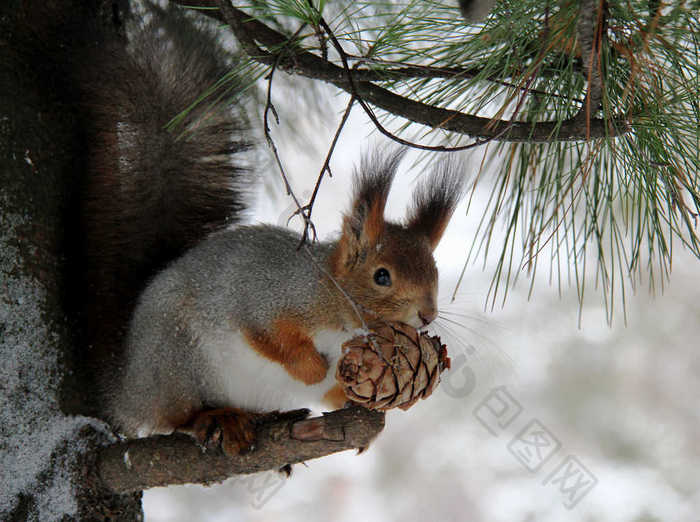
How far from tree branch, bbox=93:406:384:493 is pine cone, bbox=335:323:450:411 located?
12 cm

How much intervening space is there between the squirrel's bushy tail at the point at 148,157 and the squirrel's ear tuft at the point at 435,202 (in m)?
0.42

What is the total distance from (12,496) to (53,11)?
93 cm

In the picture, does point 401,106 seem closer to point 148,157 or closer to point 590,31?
point 590,31

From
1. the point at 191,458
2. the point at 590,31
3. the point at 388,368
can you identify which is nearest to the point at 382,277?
the point at 388,368

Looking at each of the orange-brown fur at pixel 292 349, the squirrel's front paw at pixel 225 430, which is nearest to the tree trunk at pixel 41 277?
the squirrel's front paw at pixel 225 430

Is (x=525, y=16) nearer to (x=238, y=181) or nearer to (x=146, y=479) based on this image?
(x=238, y=181)

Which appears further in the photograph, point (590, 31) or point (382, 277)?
point (382, 277)

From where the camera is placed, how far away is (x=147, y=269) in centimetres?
155

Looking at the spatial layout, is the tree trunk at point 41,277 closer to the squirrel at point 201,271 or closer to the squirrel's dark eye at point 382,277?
Result: the squirrel at point 201,271

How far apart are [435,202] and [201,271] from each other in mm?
512

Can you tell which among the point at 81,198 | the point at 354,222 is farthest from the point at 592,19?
the point at 81,198

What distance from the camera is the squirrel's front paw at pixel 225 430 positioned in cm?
129

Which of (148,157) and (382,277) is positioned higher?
(382,277)

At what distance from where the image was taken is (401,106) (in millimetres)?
1106
